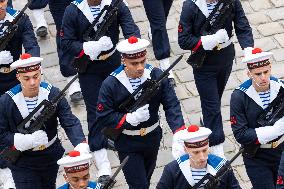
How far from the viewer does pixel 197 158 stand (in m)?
9.27

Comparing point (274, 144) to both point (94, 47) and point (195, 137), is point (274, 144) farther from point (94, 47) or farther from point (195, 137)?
point (94, 47)

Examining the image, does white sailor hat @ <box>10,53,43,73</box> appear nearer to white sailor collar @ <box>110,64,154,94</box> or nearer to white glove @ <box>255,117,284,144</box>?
white sailor collar @ <box>110,64,154,94</box>

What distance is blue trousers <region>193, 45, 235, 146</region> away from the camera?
11453 millimetres

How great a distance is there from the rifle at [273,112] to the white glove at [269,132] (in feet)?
0.32

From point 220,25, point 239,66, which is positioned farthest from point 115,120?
point 239,66

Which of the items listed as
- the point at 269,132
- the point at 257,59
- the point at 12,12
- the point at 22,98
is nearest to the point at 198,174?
the point at 269,132

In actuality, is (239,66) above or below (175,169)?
below

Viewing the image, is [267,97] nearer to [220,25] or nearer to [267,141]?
[267,141]

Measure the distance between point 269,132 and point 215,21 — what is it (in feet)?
5.98

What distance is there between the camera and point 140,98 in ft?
33.8

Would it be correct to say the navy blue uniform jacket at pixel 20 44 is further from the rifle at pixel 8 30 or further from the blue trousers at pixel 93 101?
the blue trousers at pixel 93 101

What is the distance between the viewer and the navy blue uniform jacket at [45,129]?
33.6 ft

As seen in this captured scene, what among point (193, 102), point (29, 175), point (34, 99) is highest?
point (34, 99)

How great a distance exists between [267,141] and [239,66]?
3648 mm
